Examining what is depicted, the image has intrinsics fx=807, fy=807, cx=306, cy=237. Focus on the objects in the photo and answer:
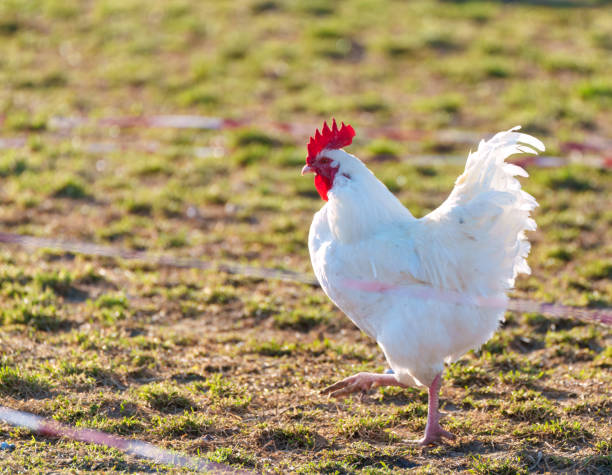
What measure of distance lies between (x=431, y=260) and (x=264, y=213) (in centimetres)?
364

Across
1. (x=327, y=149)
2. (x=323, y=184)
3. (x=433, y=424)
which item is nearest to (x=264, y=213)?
(x=323, y=184)

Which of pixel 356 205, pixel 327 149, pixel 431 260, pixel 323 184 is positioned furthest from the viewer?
pixel 323 184

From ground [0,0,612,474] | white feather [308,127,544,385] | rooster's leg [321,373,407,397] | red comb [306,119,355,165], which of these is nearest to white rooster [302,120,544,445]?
white feather [308,127,544,385]

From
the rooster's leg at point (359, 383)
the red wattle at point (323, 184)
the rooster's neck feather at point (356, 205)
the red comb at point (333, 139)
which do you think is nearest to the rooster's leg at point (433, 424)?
the rooster's leg at point (359, 383)

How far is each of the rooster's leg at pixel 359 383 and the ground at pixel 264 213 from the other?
92mm

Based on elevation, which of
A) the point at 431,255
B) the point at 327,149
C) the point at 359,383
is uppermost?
the point at 327,149

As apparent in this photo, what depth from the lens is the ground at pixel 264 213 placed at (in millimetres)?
4684

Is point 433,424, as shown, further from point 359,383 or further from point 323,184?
point 323,184

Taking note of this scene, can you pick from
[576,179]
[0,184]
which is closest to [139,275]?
[0,184]

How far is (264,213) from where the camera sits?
7.97 m

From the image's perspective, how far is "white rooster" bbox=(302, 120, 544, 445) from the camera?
4.40 m

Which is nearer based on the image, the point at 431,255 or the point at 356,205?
the point at 431,255

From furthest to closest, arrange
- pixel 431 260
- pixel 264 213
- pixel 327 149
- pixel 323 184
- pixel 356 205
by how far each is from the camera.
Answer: pixel 264 213 < pixel 323 184 < pixel 327 149 < pixel 356 205 < pixel 431 260

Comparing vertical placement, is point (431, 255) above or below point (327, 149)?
below
